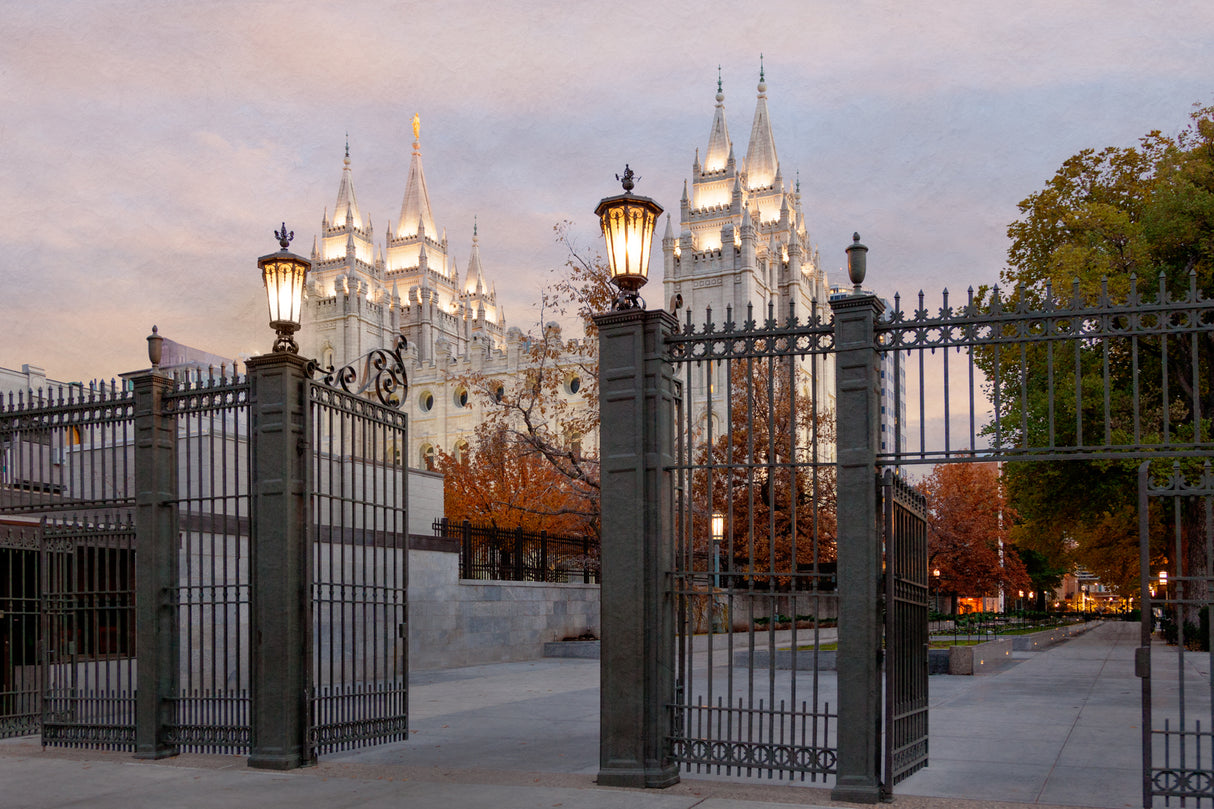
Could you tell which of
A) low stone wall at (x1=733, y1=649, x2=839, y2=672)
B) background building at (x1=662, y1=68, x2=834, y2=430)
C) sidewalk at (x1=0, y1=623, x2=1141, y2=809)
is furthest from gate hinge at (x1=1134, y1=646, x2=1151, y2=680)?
background building at (x1=662, y1=68, x2=834, y2=430)

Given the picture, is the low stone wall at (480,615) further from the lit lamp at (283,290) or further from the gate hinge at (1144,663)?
the gate hinge at (1144,663)

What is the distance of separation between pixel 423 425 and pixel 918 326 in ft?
308

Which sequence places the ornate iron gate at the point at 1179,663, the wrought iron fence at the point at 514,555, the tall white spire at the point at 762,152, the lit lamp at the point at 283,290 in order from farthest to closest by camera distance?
1. the tall white spire at the point at 762,152
2. the wrought iron fence at the point at 514,555
3. the lit lamp at the point at 283,290
4. the ornate iron gate at the point at 1179,663

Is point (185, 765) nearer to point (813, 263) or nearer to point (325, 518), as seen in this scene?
point (325, 518)

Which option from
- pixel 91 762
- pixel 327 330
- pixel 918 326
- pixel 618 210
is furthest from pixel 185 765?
pixel 327 330

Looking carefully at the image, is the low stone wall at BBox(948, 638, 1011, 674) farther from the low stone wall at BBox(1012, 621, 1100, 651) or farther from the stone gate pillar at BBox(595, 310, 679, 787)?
the stone gate pillar at BBox(595, 310, 679, 787)

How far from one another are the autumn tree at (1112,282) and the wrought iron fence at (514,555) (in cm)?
1176

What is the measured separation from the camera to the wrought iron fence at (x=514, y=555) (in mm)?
23344

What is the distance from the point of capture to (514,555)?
25672 mm

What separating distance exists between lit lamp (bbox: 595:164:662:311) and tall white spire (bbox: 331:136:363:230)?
125 m

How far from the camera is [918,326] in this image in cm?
831

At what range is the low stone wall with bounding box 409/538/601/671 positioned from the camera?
21.0m

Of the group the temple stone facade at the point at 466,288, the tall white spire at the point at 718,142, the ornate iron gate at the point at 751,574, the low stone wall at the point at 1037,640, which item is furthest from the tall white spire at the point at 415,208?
the low stone wall at the point at 1037,640

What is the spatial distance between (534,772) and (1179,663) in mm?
5137
